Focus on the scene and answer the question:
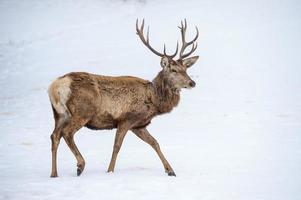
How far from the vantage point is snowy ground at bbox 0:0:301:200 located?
27.0 ft

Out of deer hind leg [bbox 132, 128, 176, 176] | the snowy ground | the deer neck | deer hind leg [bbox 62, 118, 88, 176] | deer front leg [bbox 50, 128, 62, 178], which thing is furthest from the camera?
the deer neck

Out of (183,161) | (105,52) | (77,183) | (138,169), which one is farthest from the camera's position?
(105,52)

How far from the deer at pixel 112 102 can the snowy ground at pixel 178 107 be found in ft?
1.83

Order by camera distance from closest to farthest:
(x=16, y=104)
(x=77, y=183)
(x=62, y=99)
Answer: (x=77, y=183)
(x=62, y=99)
(x=16, y=104)

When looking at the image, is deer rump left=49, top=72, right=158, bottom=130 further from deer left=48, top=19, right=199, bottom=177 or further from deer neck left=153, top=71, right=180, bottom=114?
deer neck left=153, top=71, right=180, bottom=114

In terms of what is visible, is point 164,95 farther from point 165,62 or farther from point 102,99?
point 102,99

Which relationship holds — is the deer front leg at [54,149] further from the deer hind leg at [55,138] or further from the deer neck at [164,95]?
the deer neck at [164,95]

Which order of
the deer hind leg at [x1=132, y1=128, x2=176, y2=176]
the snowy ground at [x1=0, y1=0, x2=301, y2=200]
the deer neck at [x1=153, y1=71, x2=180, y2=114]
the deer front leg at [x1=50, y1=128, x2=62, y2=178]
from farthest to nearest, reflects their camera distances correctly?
the deer neck at [x1=153, y1=71, x2=180, y2=114] → the deer hind leg at [x1=132, y1=128, x2=176, y2=176] → the deer front leg at [x1=50, y1=128, x2=62, y2=178] → the snowy ground at [x1=0, y1=0, x2=301, y2=200]

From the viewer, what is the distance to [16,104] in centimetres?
1784

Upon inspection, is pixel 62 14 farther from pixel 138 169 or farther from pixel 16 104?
pixel 138 169

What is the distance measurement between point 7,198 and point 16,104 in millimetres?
11009

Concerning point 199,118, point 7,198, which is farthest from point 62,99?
point 199,118

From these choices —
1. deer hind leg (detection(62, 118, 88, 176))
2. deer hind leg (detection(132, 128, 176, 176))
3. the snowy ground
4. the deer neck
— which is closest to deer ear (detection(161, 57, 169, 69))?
the deer neck

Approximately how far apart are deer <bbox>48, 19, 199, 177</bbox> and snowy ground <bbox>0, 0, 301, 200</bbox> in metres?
0.56
